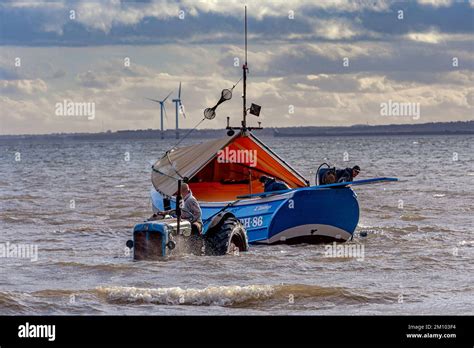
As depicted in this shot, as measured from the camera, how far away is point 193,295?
52.7 ft

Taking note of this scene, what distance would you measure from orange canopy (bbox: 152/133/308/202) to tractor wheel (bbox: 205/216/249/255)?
4412 millimetres

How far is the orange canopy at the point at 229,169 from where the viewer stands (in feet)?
83.5

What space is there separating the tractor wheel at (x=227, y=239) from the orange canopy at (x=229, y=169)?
441cm

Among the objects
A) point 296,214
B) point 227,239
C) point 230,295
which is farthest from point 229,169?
point 230,295

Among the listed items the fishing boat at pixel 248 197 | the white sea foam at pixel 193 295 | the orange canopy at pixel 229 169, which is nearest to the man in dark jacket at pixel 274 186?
the fishing boat at pixel 248 197

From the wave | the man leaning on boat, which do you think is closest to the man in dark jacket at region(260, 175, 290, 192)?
the man leaning on boat

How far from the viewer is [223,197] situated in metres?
26.2

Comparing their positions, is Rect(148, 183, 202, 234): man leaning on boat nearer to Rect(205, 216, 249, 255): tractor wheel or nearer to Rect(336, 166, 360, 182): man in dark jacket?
Rect(205, 216, 249, 255): tractor wheel

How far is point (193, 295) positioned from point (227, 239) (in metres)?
3.82

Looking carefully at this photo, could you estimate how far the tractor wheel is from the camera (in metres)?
19.8

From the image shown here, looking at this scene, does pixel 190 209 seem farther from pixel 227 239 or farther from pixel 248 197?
pixel 248 197

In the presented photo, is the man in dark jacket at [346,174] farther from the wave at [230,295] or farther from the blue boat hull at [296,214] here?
the wave at [230,295]
